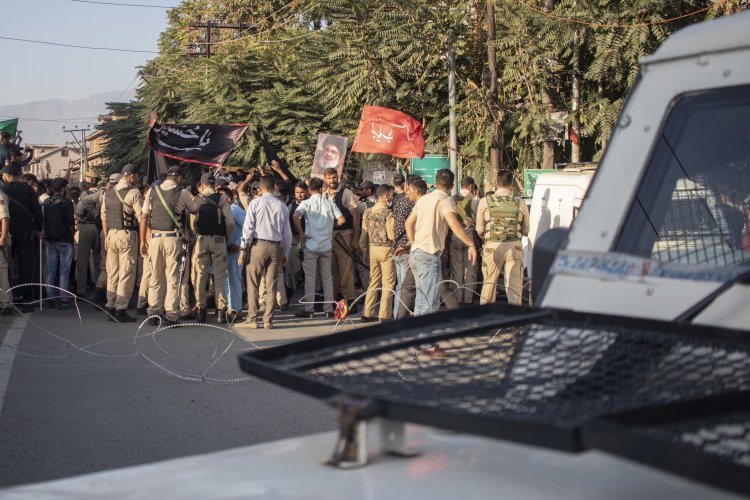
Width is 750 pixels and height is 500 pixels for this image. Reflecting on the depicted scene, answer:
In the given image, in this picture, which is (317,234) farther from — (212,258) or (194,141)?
(194,141)

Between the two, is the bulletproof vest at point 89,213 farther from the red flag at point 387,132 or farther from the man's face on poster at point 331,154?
the red flag at point 387,132

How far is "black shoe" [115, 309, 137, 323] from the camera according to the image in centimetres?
1462

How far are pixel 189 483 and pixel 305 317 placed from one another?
13372 millimetres

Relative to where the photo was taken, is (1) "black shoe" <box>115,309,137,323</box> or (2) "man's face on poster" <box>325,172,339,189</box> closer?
(1) "black shoe" <box>115,309,137,323</box>

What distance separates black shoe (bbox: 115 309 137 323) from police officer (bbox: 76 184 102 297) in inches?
124

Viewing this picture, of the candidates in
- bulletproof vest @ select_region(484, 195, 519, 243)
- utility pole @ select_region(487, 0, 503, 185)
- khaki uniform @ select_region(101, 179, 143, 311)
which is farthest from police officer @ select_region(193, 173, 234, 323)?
utility pole @ select_region(487, 0, 503, 185)

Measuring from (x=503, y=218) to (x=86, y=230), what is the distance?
8.07 metres

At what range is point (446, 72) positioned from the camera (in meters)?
26.7

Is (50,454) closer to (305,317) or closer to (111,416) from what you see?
(111,416)

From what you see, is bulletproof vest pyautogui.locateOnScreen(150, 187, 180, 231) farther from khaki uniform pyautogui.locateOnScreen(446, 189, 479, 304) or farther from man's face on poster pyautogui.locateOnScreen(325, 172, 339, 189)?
khaki uniform pyautogui.locateOnScreen(446, 189, 479, 304)

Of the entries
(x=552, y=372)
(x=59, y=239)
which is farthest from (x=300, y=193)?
(x=552, y=372)

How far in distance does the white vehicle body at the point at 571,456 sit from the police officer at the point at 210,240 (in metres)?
11.4

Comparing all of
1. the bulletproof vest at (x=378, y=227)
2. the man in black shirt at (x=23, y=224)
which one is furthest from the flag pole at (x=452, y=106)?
the man in black shirt at (x=23, y=224)

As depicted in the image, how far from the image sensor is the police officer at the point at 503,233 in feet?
41.2
